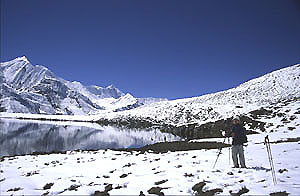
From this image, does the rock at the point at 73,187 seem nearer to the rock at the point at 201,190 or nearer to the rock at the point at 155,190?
the rock at the point at 155,190

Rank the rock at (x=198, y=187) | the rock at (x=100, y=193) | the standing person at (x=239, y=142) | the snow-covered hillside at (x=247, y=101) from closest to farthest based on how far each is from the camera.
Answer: the rock at (x=198, y=187), the rock at (x=100, y=193), the standing person at (x=239, y=142), the snow-covered hillside at (x=247, y=101)

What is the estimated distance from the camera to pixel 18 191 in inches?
378

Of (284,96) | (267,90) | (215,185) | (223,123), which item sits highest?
(267,90)

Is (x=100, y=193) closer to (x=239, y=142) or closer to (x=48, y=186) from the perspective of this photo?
(x=48, y=186)

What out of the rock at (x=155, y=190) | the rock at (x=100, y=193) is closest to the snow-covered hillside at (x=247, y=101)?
the rock at (x=155, y=190)

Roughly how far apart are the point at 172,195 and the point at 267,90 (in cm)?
7652

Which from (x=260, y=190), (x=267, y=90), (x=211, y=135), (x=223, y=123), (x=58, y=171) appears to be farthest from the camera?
(x=267, y=90)

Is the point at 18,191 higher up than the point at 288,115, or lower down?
lower down

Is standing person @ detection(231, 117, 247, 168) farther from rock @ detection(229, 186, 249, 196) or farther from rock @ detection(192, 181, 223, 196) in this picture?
rock @ detection(192, 181, 223, 196)

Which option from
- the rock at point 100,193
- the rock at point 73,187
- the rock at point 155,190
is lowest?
the rock at point 73,187

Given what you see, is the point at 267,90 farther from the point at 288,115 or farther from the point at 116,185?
the point at 116,185

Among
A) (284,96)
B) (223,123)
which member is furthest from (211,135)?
(284,96)

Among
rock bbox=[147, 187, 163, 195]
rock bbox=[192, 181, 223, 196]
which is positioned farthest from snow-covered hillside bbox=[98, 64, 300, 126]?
rock bbox=[147, 187, 163, 195]

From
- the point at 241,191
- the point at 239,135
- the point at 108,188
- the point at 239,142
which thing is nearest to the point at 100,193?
the point at 108,188
